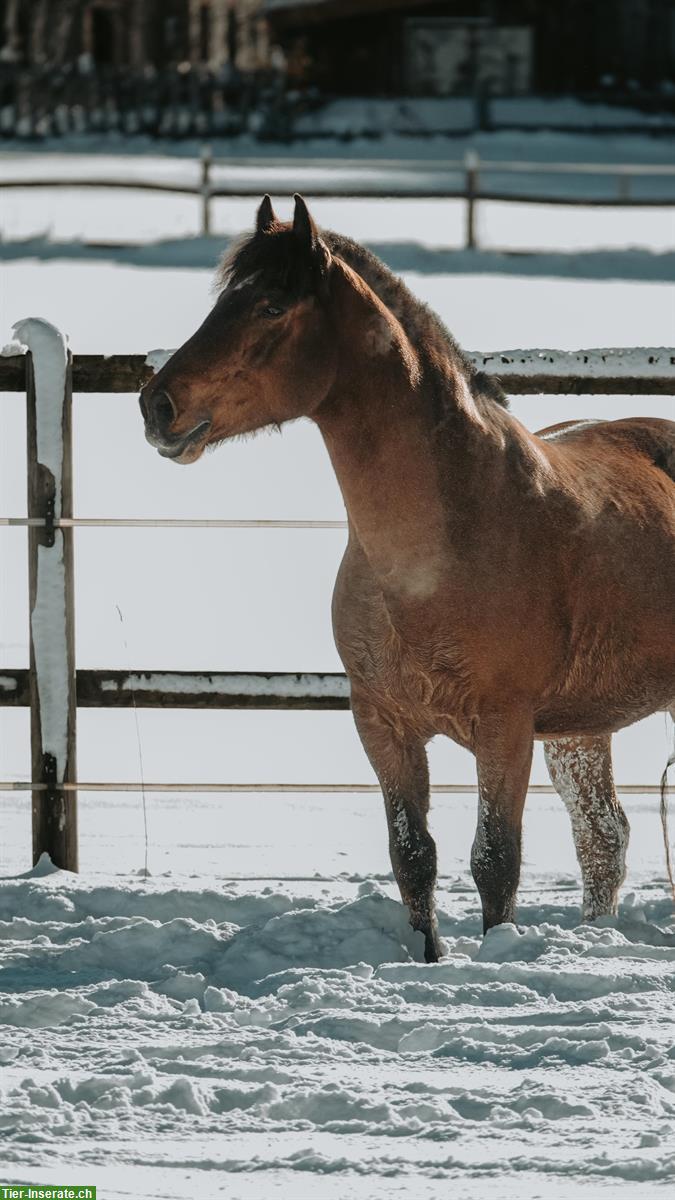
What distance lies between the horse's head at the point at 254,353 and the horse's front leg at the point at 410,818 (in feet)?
2.67

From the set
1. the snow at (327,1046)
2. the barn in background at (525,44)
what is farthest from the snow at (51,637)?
the barn in background at (525,44)

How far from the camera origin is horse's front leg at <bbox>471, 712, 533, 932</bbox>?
4.23 metres

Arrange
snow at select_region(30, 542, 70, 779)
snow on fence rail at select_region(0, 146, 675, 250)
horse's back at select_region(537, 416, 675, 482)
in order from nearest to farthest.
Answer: horse's back at select_region(537, 416, 675, 482) → snow at select_region(30, 542, 70, 779) → snow on fence rail at select_region(0, 146, 675, 250)

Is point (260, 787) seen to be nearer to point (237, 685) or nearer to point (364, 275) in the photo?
point (237, 685)

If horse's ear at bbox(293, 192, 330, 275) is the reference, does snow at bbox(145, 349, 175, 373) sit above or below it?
below

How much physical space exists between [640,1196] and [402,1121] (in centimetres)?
50

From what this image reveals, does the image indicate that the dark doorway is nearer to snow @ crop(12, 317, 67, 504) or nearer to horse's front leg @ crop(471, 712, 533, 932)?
snow @ crop(12, 317, 67, 504)

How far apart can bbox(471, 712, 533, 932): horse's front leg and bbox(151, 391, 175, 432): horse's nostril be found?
1.04 m

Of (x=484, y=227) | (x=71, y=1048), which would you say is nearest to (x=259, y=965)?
(x=71, y=1048)

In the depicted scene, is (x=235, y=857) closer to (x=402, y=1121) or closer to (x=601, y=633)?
(x=601, y=633)

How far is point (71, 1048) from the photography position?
3.64 meters

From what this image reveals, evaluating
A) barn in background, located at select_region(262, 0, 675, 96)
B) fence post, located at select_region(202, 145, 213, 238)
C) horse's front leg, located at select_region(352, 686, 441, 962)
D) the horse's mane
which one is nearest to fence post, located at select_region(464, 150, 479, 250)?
fence post, located at select_region(202, 145, 213, 238)

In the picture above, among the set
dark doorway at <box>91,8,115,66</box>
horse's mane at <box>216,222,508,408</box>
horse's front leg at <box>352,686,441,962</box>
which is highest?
dark doorway at <box>91,8,115,66</box>

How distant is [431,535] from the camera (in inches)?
164
